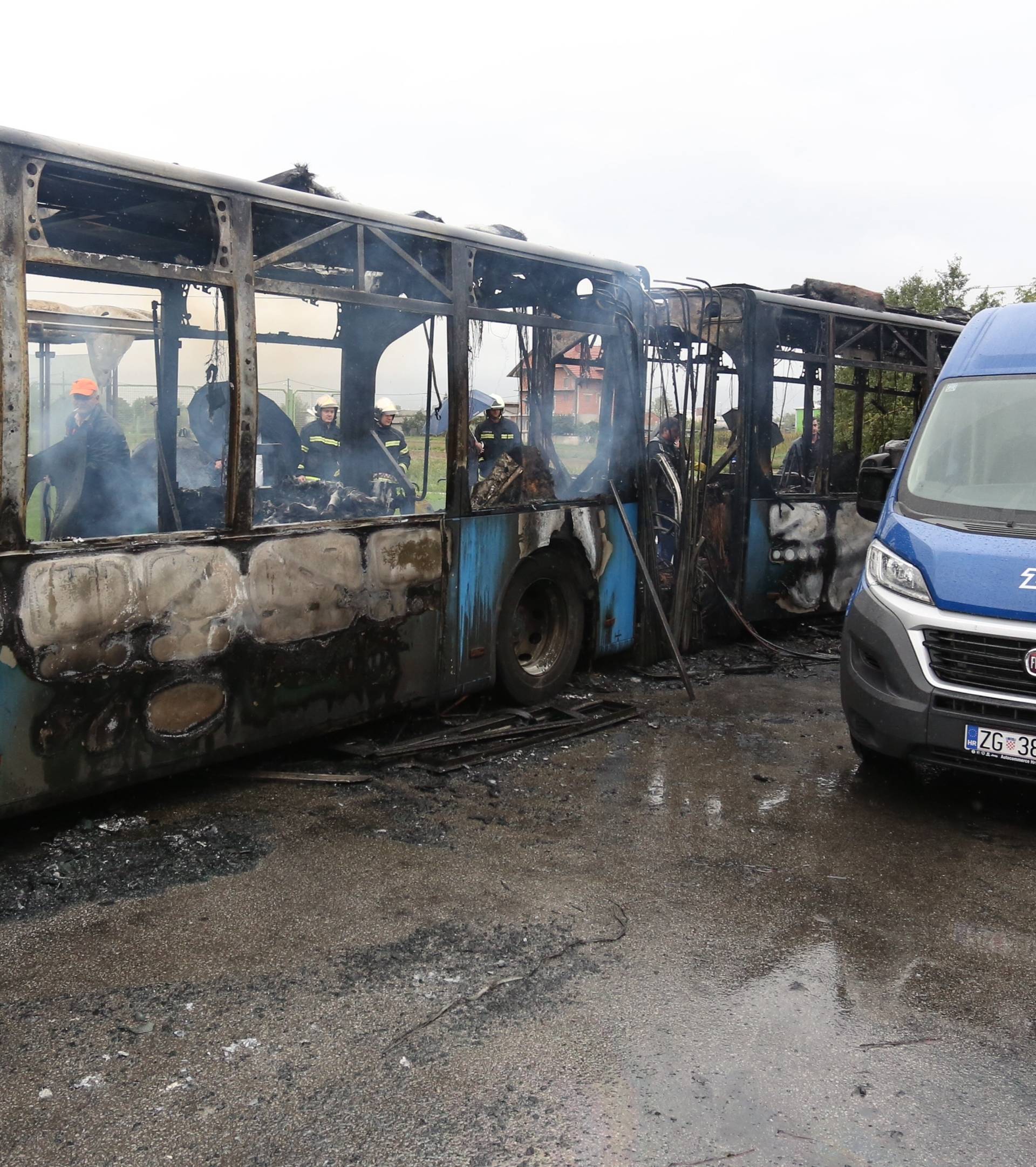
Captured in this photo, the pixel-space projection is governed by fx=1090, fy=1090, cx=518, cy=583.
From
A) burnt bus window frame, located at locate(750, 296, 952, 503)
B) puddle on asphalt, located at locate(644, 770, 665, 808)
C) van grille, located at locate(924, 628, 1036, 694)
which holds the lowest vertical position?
puddle on asphalt, located at locate(644, 770, 665, 808)

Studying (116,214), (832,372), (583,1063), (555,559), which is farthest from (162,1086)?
(832,372)

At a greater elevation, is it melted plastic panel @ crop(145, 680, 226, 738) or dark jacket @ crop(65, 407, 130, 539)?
dark jacket @ crop(65, 407, 130, 539)

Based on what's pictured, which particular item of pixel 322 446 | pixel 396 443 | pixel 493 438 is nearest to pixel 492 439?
pixel 493 438

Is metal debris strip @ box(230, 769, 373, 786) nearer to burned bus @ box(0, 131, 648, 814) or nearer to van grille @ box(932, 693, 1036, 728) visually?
burned bus @ box(0, 131, 648, 814)

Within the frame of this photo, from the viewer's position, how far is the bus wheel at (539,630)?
22.8ft

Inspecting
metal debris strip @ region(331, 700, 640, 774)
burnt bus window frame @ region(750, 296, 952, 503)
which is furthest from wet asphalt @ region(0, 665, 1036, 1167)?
burnt bus window frame @ region(750, 296, 952, 503)

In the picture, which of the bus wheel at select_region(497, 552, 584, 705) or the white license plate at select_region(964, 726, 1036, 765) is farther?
the bus wheel at select_region(497, 552, 584, 705)

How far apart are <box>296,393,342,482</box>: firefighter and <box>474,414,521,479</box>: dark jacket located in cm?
85

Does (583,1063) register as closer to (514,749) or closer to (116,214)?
(514,749)

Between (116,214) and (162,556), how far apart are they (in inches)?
72.9

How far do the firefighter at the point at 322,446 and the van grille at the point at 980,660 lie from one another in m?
3.24

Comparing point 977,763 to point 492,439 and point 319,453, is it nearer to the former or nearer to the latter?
point 492,439

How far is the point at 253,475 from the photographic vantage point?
17.0 feet

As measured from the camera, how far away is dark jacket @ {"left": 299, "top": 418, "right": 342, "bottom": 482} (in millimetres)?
5973
